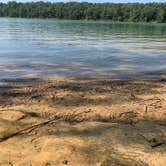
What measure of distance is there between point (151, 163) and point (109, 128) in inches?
45.2

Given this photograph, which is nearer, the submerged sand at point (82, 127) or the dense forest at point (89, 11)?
the submerged sand at point (82, 127)

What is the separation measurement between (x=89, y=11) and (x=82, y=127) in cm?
12019

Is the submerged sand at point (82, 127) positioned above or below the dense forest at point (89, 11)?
above

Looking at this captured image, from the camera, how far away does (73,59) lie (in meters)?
15.6

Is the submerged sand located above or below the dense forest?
above

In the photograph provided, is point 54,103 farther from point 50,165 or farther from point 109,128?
point 50,165

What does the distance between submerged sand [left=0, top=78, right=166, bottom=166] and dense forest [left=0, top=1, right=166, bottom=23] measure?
102m

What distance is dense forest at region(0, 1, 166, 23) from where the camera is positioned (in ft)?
365

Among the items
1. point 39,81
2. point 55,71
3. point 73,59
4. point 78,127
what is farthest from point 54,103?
point 73,59

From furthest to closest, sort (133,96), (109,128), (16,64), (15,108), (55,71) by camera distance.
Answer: (16,64), (55,71), (133,96), (15,108), (109,128)

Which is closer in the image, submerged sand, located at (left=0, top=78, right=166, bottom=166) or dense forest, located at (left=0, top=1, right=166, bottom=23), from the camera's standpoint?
submerged sand, located at (left=0, top=78, right=166, bottom=166)

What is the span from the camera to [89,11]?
12306cm

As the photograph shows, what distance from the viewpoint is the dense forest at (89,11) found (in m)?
111

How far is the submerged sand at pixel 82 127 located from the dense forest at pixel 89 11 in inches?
4014
